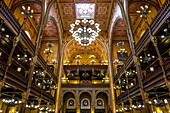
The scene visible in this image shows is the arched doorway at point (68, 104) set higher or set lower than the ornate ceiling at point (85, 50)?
lower

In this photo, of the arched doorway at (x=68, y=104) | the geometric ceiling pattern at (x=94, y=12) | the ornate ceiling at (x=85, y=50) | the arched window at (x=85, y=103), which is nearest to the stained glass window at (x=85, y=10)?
the geometric ceiling pattern at (x=94, y=12)

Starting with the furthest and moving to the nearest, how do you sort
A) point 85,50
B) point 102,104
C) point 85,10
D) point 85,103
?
point 85,50
point 85,103
point 102,104
point 85,10

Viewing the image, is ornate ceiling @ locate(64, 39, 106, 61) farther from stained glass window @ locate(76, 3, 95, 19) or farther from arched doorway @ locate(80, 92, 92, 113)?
arched doorway @ locate(80, 92, 92, 113)

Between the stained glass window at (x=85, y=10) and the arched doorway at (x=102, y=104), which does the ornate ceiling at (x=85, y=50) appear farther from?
the arched doorway at (x=102, y=104)

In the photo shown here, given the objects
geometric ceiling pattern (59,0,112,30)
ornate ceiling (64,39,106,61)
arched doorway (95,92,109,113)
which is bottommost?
arched doorway (95,92,109,113)

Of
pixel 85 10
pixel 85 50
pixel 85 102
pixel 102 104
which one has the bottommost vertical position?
pixel 102 104

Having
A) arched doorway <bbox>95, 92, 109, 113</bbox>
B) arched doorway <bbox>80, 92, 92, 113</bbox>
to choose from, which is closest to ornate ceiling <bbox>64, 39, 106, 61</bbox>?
arched doorway <bbox>95, 92, 109, 113</bbox>

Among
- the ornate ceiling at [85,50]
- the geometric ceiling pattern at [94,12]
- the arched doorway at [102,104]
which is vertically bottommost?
the arched doorway at [102,104]

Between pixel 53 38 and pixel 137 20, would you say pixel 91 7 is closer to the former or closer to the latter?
pixel 137 20

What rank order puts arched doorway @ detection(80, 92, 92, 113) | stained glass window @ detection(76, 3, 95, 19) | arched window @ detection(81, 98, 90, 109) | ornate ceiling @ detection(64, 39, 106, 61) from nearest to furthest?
1. stained glass window @ detection(76, 3, 95, 19)
2. arched doorway @ detection(80, 92, 92, 113)
3. arched window @ detection(81, 98, 90, 109)
4. ornate ceiling @ detection(64, 39, 106, 61)

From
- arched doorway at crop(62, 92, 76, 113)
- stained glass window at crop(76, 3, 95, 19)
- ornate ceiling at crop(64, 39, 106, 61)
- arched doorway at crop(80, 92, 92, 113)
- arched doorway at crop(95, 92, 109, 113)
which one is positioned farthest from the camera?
ornate ceiling at crop(64, 39, 106, 61)

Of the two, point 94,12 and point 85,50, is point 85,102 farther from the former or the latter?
point 94,12

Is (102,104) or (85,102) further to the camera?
(85,102)

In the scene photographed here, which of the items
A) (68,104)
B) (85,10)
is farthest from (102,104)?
(85,10)
